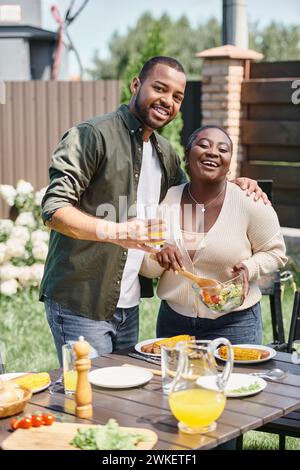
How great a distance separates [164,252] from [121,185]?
33 centimetres

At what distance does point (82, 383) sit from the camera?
7.41ft

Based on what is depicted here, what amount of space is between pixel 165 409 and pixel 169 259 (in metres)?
0.73

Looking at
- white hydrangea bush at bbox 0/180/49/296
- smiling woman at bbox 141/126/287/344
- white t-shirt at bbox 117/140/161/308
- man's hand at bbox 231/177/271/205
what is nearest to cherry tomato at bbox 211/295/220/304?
smiling woman at bbox 141/126/287/344

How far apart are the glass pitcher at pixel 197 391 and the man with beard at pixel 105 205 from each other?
87 centimetres

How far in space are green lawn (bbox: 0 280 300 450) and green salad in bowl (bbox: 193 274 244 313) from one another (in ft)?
4.59

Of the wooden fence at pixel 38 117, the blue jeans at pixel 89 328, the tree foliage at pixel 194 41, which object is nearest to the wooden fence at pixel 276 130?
the wooden fence at pixel 38 117

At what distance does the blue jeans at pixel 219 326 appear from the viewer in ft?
10.2

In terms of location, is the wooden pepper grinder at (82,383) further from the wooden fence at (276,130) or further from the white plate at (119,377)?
the wooden fence at (276,130)

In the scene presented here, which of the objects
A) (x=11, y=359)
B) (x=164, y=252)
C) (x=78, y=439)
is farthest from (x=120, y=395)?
(x=11, y=359)

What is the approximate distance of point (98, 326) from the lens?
Result: 3.04 meters

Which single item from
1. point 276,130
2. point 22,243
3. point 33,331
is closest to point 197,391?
point 33,331

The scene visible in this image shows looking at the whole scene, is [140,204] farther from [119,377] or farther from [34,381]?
[34,381]

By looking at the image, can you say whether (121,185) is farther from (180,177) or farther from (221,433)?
(221,433)

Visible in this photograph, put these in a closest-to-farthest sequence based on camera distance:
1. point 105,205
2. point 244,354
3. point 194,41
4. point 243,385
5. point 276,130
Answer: point 243,385
point 244,354
point 105,205
point 276,130
point 194,41
